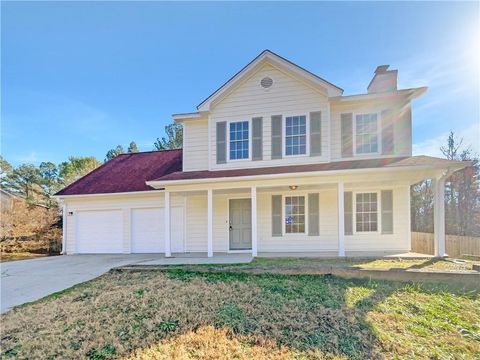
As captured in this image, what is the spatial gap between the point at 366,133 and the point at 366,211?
114 inches

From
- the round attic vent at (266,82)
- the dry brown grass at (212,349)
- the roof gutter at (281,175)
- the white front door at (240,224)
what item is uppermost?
the round attic vent at (266,82)

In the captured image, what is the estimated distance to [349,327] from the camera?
4.23m

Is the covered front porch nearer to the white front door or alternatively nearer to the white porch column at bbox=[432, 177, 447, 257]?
the white front door

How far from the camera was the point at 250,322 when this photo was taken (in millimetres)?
4371

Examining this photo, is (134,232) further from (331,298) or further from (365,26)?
(365,26)

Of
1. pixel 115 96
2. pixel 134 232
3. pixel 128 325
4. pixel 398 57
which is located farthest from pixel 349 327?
pixel 115 96

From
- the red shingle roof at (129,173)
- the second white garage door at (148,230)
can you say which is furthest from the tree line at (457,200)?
the second white garage door at (148,230)

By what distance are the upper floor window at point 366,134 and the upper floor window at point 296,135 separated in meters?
1.95

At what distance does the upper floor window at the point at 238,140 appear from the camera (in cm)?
1039

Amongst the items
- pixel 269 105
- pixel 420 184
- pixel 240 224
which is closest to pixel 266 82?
pixel 269 105

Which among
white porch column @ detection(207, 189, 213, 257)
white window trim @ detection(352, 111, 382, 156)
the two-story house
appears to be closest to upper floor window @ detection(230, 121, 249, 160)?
the two-story house

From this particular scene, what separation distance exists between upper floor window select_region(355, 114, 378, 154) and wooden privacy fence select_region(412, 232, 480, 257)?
6292 millimetres

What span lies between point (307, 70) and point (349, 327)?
27.8 feet

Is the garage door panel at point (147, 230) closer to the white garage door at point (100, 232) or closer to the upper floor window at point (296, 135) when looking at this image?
the white garage door at point (100, 232)
